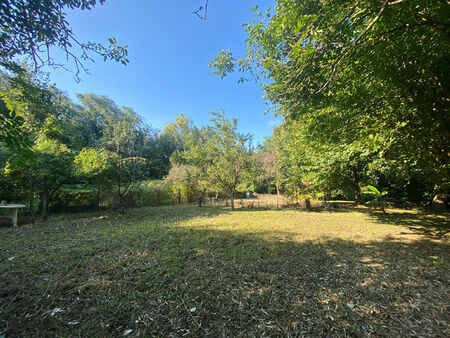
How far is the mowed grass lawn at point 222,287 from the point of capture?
1.73 meters

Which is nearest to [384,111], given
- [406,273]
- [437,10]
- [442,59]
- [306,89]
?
[442,59]

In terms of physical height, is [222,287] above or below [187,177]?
below

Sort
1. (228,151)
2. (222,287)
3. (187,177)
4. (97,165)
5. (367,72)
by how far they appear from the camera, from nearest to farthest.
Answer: (222,287) → (367,72) → (97,165) → (228,151) → (187,177)

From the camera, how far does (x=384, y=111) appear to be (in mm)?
4527

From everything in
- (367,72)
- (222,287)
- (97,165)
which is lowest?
(222,287)

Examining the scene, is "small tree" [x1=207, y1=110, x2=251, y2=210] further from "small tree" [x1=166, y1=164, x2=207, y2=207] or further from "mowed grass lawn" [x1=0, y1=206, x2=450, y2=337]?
"mowed grass lawn" [x1=0, y1=206, x2=450, y2=337]

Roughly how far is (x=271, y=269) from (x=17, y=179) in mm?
10272

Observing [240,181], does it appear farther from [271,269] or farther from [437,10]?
[437,10]

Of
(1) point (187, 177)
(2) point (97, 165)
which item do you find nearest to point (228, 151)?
(1) point (187, 177)

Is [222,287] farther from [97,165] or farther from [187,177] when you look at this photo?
[187,177]

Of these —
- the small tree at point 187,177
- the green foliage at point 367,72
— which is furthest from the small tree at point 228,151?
the green foliage at point 367,72

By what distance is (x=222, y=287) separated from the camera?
7.84 feet

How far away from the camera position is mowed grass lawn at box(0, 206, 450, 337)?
68.1 inches

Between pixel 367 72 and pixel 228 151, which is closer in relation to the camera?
pixel 367 72
